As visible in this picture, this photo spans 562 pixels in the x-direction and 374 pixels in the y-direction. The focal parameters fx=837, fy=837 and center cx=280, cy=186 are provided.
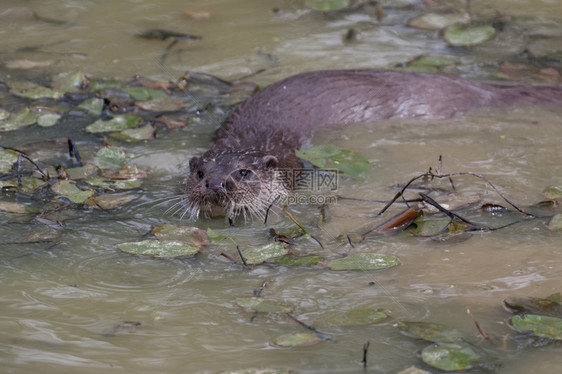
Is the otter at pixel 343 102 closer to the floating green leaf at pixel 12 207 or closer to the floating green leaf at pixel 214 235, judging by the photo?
the floating green leaf at pixel 214 235

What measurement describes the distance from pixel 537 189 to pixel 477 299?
117 centimetres

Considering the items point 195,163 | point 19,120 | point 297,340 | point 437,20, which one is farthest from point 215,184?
point 437,20

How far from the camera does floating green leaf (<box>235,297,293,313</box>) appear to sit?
2799 millimetres

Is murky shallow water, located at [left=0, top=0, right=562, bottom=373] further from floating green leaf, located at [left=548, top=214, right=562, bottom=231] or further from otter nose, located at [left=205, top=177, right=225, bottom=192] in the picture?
otter nose, located at [left=205, top=177, right=225, bottom=192]

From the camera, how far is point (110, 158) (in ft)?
14.1

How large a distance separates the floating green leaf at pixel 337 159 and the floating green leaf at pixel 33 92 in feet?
5.74

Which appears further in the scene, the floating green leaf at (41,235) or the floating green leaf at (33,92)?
the floating green leaf at (33,92)

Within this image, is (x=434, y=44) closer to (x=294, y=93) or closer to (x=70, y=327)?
(x=294, y=93)

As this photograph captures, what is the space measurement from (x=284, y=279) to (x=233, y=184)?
38.9 inches

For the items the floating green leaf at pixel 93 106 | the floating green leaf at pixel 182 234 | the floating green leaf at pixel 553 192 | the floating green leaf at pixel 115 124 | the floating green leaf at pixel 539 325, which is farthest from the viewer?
the floating green leaf at pixel 93 106

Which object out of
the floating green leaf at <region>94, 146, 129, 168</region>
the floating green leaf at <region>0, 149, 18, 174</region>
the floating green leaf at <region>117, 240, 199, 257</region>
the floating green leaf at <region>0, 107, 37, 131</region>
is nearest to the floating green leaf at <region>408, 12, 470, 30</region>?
the floating green leaf at <region>94, 146, 129, 168</region>

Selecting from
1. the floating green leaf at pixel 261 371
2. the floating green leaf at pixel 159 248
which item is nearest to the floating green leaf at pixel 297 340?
the floating green leaf at pixel 261 371

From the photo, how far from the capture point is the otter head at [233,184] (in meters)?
3.86

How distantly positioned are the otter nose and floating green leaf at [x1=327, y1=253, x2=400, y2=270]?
0.89m
